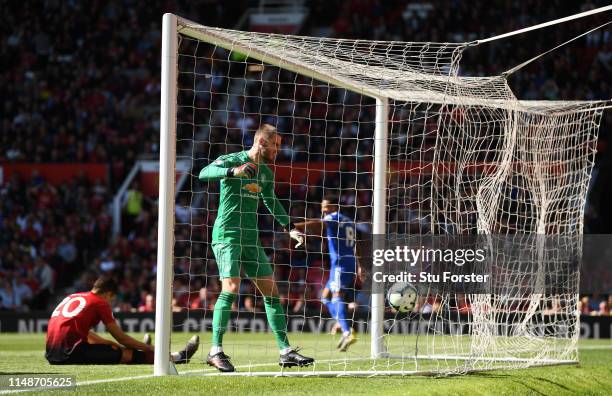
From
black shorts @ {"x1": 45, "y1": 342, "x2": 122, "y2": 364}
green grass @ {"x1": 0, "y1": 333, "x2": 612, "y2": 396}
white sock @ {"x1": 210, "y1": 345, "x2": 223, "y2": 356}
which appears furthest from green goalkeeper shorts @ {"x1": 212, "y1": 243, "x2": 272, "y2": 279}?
black shorts @ {"x1": 45, "y1": 342, "x2": 122, "y2": 364}

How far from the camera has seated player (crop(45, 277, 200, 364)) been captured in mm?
9633

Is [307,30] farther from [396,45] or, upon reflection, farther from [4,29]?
[396,45]

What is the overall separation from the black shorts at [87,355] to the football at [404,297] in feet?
9.32

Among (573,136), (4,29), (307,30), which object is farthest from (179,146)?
(573,136)

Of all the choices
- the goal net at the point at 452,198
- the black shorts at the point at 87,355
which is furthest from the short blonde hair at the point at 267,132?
the black shorts at the point at 87,355

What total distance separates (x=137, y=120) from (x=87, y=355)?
1627 centimetres

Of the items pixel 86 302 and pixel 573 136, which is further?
pixel 573 136

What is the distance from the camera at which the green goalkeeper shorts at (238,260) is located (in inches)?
348

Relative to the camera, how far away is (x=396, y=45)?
989 centimetres

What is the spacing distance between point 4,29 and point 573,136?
823 inches

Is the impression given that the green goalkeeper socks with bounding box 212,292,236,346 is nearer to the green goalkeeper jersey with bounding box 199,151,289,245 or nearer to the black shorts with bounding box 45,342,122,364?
the green goalkeeper jersey with bounding box 199,151,289,245

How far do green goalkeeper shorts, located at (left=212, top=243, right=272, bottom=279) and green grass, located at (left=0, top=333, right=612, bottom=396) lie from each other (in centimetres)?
94

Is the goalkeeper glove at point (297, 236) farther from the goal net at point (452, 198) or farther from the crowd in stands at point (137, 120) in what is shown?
the crowd in stands at point (137, 120)

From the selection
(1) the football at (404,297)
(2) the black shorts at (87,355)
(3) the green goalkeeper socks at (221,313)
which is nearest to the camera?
(3) the green goalkeeper socks at (221,313)
